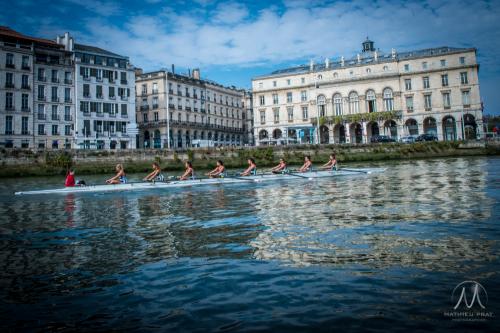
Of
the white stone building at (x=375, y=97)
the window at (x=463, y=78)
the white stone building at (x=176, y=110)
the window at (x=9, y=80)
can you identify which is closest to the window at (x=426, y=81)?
the white stone building at (x=375, y=97)

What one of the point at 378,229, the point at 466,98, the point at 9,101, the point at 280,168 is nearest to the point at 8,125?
the point at 9,101

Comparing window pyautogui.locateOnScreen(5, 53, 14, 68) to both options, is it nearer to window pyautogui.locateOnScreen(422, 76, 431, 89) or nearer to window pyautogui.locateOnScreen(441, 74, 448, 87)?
window pyautogui.locateOnScreen(422, 76, 431, 89)

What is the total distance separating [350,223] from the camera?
9.04 m

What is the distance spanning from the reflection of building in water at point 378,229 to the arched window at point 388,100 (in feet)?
193

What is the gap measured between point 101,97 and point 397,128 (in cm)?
5212

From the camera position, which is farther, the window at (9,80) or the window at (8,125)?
the window at (9,80)

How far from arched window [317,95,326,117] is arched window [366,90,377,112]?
27.0 feet

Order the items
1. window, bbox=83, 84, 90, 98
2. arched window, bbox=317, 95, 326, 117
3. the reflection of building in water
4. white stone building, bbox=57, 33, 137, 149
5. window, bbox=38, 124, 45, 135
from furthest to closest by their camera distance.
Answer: arched window, bbox=317, 95, 326, 117, window, bbox=83, 84, 90, 98, white stone building, bbox=57, 33, 137, 149, window, bbox=38, 124, 45, 135, the reflection of building in water

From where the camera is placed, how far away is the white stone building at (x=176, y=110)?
232 ft

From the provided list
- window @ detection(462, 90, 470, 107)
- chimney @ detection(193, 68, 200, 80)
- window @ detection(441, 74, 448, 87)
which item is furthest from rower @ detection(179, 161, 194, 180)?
chimney @ detection(193, 68, 200, 80)

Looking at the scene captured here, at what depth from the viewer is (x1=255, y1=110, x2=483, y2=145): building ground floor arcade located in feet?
212

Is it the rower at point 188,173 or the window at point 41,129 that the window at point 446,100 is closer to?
the rower at point 188,173

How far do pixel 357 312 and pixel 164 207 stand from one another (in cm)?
1052

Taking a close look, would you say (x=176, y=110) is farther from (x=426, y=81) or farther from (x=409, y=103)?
(x=426, y=81)
